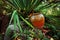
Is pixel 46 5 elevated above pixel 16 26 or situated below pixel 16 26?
above

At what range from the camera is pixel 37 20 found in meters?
3.17

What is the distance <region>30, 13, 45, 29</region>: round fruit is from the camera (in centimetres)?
316

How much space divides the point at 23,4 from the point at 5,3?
1.13 ft

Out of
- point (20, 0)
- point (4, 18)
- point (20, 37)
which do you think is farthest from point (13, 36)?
point (20, 0)

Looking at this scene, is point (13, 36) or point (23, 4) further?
point (23, 4)

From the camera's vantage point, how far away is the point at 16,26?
3076 mm

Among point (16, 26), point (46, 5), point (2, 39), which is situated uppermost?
point (46, 5)

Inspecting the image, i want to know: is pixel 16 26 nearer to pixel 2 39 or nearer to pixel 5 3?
pixel 2 39

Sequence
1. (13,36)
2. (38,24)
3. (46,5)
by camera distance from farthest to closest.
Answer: (46,5), (38,24), (13,36)

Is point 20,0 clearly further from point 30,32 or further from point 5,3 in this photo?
point 30,32

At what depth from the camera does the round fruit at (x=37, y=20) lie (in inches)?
124

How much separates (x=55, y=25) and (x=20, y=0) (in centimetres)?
75

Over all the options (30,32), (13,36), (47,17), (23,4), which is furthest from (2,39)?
(47,17)

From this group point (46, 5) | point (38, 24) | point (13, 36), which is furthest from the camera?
point (46, 5)
